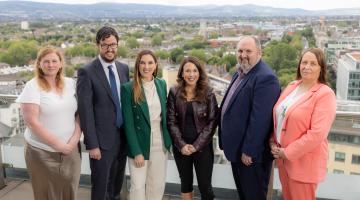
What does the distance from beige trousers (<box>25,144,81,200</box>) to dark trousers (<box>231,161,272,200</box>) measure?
0.70 metres

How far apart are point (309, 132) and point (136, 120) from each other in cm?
72

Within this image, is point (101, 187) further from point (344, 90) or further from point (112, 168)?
point (344, 90)

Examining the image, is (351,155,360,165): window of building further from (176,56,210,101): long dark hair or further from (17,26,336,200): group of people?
(176,56,210,101): long dark hair

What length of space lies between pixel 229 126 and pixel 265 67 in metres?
0.28

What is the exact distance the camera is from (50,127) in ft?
5.24

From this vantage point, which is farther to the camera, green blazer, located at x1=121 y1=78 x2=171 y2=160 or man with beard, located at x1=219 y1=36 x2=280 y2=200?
green blazer, located at x1=121 y1=78 x2=171 y2=160

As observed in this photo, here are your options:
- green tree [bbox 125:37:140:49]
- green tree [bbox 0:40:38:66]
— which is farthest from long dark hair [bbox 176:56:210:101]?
green tree [bbox 125:37:140:49]

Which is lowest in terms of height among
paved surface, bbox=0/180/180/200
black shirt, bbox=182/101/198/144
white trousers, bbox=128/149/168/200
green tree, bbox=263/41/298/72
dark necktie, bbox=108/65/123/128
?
green tree, bbox=263/41/298/72

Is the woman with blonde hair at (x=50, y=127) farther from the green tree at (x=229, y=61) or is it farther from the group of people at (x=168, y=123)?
the green tree at (x=229, y=61)

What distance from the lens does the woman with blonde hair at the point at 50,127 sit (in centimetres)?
156

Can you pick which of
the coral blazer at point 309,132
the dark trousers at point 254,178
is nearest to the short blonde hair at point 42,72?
the dark trousers at point 254,178

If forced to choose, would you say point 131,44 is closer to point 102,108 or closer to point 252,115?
point 102,108

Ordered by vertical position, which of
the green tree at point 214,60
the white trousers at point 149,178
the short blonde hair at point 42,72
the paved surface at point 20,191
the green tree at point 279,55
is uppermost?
the short blonde hair at point 42,72

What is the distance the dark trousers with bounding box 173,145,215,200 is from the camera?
1.76m
